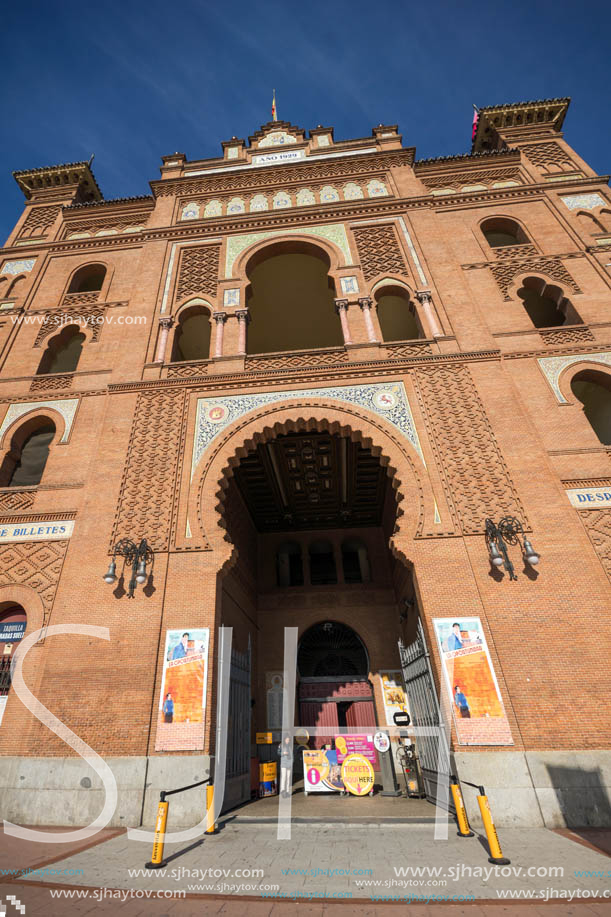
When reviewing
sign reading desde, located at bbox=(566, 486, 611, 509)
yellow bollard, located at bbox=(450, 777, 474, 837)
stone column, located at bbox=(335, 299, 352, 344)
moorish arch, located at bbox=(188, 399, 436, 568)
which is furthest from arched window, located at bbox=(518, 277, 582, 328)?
yellow bollard, located at bbox=(450, 777, 474, 837)

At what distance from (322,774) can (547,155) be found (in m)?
19.9

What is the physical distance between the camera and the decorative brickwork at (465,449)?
8.25 m

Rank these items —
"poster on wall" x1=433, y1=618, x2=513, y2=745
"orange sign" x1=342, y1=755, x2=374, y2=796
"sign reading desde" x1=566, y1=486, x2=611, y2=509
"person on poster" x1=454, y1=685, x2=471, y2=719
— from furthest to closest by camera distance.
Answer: "orange sign" x1=342, y1=755, x2=374, y2=796, "sign reading desde" x1=566, y1=486, x2=611, y2=509, "person on poster" x1=454, y1=685, x2=471, y2=719, "poster on wall" x1=433, y1=618, x2=513, y2=745

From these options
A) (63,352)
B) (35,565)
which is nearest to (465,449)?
(35,565)

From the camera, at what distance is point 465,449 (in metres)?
8.99

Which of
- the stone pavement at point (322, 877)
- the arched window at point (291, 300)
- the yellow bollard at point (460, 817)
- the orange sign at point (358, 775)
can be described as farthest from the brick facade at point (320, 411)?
the orange sign at point (358, 775)

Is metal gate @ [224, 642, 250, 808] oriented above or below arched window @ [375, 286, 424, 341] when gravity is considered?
below

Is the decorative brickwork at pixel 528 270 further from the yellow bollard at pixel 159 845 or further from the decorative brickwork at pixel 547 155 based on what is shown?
the yellow bollard at pixel 159 845

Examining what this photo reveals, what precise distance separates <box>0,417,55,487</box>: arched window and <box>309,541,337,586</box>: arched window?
330 inches

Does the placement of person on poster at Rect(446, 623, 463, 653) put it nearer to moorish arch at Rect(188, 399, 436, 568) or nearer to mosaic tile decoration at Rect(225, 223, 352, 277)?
moorish arch at Rect(188, 399, 436, 568)

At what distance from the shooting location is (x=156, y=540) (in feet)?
27.7

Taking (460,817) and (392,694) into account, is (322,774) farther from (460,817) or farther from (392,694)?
(460,817)

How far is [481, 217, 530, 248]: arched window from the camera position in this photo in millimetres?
13551

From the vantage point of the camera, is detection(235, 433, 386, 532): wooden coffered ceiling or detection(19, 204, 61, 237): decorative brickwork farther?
detection(19, 204, 61, 237): decorative brickwork
